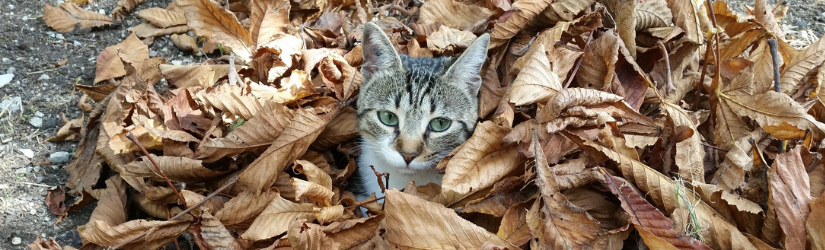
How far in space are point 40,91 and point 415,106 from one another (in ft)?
7.28

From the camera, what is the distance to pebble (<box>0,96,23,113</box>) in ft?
11.4

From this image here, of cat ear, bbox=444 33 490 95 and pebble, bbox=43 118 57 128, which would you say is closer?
cat ear, bbox=444 33 490 95

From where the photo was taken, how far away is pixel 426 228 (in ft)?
7.49

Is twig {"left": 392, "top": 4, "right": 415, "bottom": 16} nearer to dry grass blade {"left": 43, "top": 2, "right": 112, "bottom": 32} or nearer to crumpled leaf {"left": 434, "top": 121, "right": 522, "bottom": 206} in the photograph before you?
crumpled leaf {"left": 434, "top": 121, "right": 522, "bottom": 206}

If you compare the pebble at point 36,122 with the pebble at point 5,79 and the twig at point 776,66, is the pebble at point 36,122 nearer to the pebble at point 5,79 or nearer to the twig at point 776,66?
the pebble at point 5,79

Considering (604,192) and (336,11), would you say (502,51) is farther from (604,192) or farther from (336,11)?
(336,11)

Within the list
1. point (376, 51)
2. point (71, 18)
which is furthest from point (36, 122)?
point (376, 51)

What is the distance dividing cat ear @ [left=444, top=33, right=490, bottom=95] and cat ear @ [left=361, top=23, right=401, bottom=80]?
288 mm

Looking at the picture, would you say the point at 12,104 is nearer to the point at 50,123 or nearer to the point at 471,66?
the point at 50,123

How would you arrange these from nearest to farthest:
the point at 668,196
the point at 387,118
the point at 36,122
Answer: the point at 668,196, the point at 387,118, the point at 36,122

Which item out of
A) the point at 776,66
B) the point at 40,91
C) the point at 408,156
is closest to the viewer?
the point at 776,66

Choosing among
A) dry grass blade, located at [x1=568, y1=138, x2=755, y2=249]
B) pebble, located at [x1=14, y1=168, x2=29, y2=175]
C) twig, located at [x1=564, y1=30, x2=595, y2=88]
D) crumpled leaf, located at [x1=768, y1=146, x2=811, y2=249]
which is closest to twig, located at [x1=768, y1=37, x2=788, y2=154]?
crumpled leaf, located at [x1=768, y1=146, x2=811, y2=249]

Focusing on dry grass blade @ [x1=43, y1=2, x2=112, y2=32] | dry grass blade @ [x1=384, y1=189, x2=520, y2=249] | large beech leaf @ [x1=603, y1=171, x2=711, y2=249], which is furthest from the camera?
dry grass blade @ [x1=43, y1=2, x2=112, y2=32]

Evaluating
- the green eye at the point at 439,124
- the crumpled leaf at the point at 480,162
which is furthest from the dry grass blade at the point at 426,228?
the green eye at the point at 439,124
